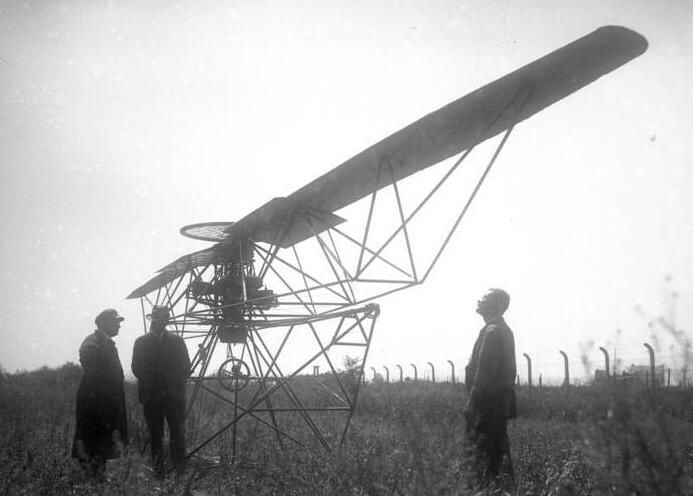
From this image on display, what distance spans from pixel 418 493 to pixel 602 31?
3468 mm

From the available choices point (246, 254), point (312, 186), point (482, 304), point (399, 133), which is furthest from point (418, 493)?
point (246, 254)

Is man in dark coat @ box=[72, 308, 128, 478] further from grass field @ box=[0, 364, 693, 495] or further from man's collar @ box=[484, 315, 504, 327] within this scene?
man's collar @ box=[484, 315, 504, 327]

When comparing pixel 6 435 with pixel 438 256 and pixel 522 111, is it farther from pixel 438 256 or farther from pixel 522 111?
pixel 522 111

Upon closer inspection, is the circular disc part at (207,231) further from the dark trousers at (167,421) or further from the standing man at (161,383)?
the dark trousers at (167,421)

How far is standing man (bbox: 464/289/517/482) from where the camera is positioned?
14.7 feet

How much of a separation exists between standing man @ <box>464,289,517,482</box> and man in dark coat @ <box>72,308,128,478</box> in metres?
4.16

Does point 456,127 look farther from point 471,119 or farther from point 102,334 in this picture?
point 102,334

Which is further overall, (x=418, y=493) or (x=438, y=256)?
(x=438, y=256)

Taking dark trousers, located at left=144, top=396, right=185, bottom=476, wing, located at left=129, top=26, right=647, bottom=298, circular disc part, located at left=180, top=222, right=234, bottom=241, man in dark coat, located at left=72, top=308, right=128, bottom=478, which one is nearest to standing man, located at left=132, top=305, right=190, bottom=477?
dark trousers, located at left=144, top=396, right=185, bottom=476

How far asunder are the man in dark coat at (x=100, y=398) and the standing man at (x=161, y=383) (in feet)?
1.05

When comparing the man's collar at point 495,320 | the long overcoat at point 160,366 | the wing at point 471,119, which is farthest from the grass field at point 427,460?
the wing at point 471,119

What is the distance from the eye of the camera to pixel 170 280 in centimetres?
1018

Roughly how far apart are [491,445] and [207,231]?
5.00m

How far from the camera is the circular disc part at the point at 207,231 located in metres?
7.27
